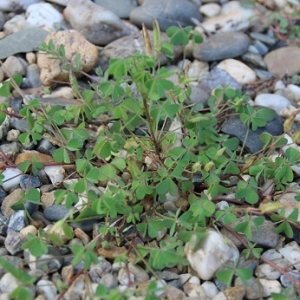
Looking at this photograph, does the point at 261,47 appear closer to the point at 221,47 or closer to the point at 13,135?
the point at 221,47

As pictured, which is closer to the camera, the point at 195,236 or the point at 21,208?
the point at 195,236

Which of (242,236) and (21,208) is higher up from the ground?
(21,208)

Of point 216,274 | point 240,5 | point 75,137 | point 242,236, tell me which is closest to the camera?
point 216,274

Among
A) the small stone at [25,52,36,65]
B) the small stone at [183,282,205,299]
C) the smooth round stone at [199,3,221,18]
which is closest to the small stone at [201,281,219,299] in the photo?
the small stone at [183,282,205,299]

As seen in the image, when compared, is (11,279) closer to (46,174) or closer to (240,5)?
(46,174)

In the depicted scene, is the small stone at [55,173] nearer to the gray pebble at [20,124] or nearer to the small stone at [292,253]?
the gray pebble at [20,124]

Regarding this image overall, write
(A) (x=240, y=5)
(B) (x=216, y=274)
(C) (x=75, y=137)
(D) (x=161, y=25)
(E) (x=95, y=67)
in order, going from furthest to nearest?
(A) (x=240, y=5)
(D) (x=161, y=25)
(E) (x=95, y=67)
(C) (x=75, y=137)
(B) (x=216, y=274)

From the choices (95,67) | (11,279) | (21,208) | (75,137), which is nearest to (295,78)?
(95,67)
